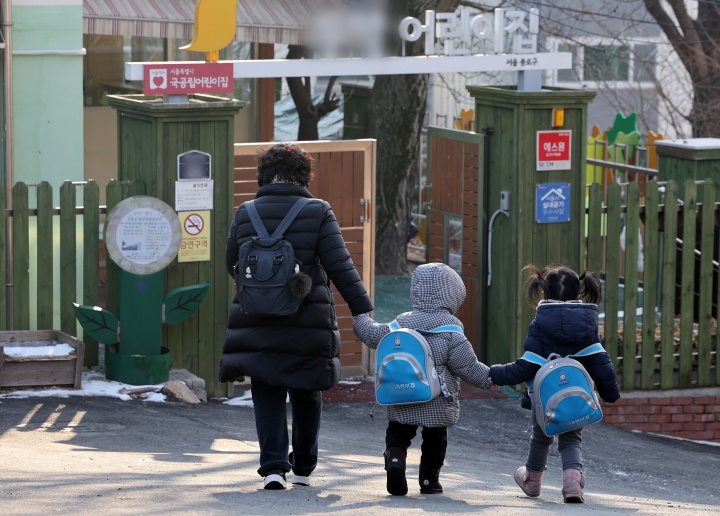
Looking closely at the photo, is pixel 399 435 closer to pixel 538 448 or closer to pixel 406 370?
pixel 406 370

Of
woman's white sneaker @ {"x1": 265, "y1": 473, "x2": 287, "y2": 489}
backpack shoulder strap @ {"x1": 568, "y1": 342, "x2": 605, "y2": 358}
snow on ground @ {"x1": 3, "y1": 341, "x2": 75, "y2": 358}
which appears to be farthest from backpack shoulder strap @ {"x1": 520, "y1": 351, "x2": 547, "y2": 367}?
snow on ground @ {"x1": 3, "y1": 341, "x2": 75, "y2": 358}

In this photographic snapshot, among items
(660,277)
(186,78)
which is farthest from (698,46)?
(186,78)

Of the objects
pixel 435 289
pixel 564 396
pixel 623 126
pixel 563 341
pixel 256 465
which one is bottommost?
pixel 256 465

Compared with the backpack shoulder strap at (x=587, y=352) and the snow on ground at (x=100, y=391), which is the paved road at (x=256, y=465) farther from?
the backpack shoulder strap at (x=587, y=352)

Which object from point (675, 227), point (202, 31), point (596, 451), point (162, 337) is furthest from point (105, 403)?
point (675, 227)

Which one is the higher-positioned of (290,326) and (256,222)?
(256,222)

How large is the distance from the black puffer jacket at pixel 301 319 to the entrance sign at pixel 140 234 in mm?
2781

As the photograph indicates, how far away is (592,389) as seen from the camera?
19.3 ft

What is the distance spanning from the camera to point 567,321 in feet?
19.1

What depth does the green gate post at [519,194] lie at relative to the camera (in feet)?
31.1

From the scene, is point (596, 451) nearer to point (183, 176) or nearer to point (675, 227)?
point (675, 227)

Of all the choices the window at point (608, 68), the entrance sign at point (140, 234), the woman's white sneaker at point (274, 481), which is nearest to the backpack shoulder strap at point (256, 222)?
the woman's white sneaker at point (274, 481)

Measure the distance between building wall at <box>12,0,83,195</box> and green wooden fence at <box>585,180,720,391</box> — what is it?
4720 millimetres

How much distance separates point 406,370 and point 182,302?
10.5 ft
